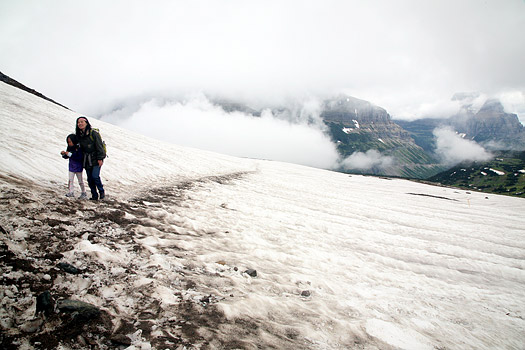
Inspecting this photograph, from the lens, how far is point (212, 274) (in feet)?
18.9

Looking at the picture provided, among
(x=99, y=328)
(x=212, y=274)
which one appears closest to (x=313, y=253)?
(x=212, y=274)

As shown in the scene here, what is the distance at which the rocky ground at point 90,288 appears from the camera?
3273 mm

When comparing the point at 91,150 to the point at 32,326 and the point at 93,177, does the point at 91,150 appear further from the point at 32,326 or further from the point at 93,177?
the point at 32,326

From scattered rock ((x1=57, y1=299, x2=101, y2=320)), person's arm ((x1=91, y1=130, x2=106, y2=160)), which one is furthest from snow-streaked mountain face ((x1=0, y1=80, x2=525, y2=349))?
person's arm ((x1=91, y1=130, x2=106, y2=160))

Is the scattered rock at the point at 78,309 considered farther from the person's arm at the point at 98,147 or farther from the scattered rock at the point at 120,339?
the person's arm at the point at 98,147

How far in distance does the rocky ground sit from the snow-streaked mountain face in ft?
0.09

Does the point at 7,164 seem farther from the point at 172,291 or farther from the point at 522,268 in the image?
the point at 522,268

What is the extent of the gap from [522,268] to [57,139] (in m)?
26.3

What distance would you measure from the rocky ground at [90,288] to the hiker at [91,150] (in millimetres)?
2079

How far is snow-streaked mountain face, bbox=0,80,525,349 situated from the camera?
3.99 meters

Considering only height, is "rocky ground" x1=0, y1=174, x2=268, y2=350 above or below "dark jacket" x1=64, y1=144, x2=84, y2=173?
below

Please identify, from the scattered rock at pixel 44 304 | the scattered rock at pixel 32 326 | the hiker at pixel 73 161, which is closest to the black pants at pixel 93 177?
the hiker at pixel 73 161

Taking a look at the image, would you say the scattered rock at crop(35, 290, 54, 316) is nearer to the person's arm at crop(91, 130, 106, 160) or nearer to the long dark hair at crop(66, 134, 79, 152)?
the person's arm at crop(91, 130, 106, 160)

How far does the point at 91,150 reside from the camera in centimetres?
902
